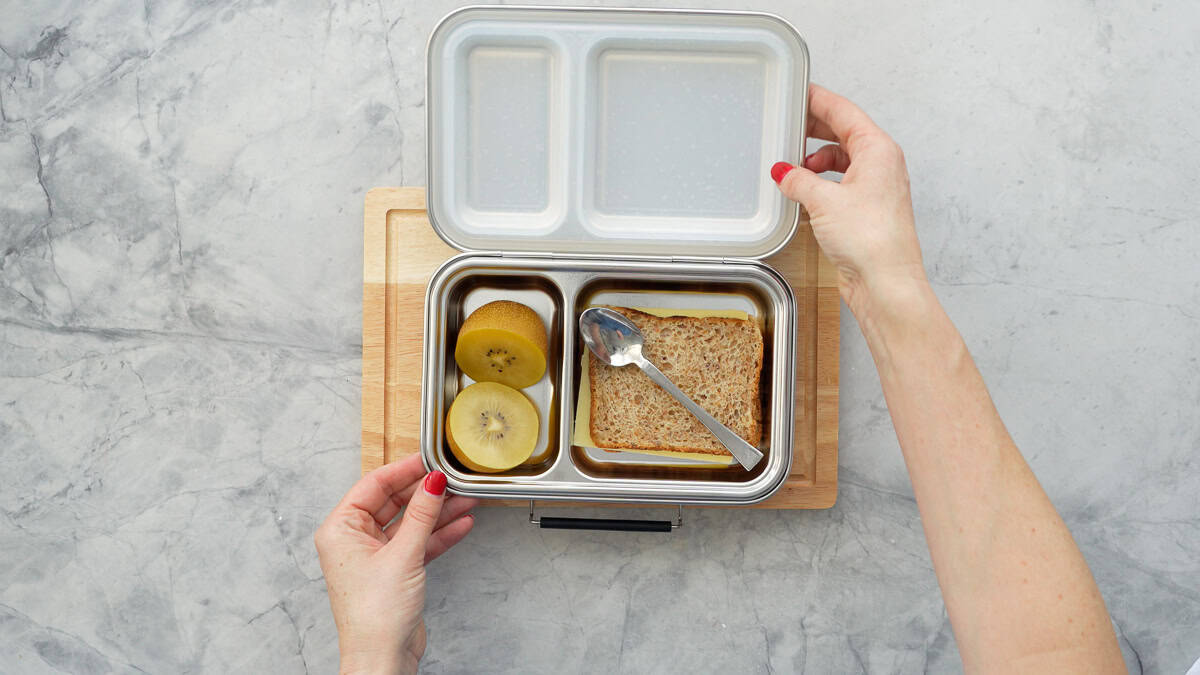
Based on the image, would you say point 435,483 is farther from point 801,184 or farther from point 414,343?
point 801,184

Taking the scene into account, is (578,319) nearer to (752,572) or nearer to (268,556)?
(752,572)

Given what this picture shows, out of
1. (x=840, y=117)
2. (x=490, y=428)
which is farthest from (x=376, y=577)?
(x=840, y=117)

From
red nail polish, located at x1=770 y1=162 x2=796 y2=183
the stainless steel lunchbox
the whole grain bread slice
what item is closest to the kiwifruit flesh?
the stainless steel lunchbox

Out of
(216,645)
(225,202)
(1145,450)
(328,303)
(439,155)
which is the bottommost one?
(216,645)

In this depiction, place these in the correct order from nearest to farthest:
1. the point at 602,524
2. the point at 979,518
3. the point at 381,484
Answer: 1. the point at 979,518
2. the point at 381,484
3. the point at 602,524

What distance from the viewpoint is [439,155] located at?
4.68 feet

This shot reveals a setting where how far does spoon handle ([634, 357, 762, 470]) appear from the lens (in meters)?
1.43

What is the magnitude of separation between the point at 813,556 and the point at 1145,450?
0.80 meters

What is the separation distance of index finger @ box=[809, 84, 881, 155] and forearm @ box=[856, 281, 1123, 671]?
31 centimetres

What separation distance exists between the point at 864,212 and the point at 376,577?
3.58ft

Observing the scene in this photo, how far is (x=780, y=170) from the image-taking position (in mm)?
1383

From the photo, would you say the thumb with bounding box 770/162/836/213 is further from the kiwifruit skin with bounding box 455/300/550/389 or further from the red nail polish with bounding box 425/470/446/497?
the red nail polish with bounding box 425/470/446/497

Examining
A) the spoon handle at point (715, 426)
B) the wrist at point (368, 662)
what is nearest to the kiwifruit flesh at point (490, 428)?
the spoon handle at point (715, 426)

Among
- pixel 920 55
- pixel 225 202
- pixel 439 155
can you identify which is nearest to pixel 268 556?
pixel 225 202
